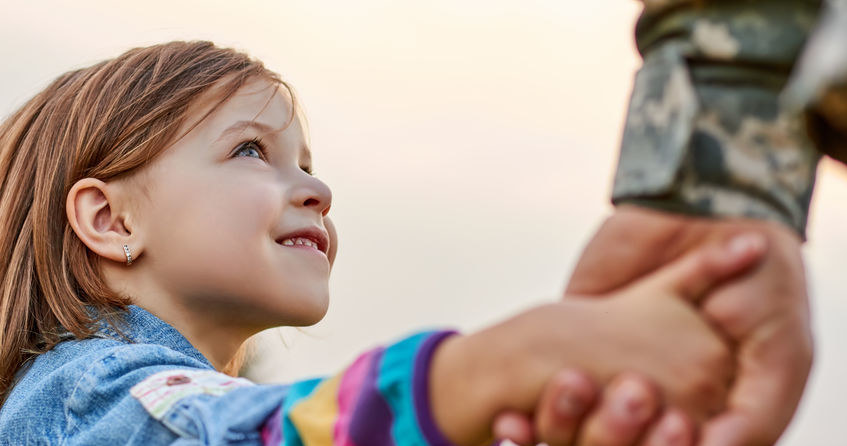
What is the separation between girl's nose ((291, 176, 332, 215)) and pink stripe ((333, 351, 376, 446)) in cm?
98

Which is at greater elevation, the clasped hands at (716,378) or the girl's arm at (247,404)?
the clasped hands at (716,378)

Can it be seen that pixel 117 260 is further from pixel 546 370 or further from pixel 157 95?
pixel 546 370

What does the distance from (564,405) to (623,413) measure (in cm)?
7

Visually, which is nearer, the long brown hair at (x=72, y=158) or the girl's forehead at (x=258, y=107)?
the long brown hair at (x=72, y=158)

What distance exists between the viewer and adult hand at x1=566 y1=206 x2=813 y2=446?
1105mm

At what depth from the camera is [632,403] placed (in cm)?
106

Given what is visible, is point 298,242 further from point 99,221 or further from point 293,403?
point 293,403

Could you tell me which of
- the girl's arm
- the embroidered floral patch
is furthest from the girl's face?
the embroidered floral patch

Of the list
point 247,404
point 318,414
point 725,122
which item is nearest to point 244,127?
point 247,404

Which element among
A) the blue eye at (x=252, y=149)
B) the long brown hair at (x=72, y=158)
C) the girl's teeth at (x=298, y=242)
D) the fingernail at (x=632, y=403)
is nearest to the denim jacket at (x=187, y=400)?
the long brown hair at (x=72, y=158)

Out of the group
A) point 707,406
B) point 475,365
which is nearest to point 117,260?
point 475,365

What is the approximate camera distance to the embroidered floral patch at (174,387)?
155cm

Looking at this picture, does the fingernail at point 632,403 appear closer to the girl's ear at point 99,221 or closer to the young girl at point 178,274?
the young girl at point 178,274

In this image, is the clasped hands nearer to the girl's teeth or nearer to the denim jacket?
the denim jacket
